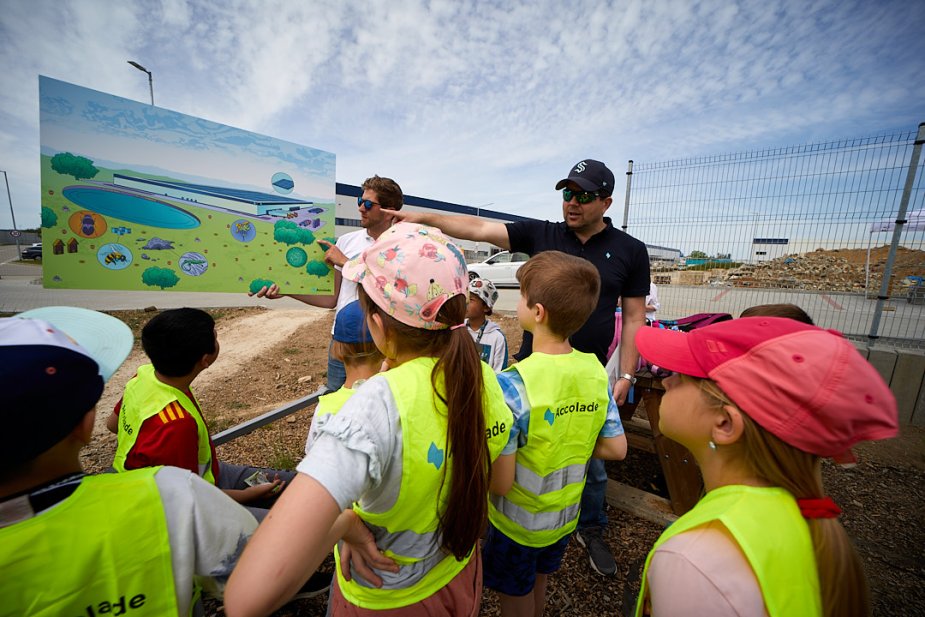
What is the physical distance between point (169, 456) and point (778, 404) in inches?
86.0

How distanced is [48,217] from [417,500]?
2.50m

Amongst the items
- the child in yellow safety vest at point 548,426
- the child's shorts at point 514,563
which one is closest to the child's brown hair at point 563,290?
the child in yellow safety vest at point 548,426

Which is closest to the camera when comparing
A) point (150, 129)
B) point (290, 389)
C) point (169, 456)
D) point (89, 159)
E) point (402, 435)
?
point (402, 435)

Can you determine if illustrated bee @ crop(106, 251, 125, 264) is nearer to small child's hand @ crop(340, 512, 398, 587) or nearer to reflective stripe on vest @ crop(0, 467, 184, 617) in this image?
reflective stripe on vest @ crop(0, 467, 184, 617)

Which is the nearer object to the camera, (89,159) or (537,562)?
(537,562)

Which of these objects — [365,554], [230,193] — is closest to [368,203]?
[230,193]

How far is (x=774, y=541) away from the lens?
33.2 inches

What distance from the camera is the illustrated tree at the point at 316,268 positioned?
2.79m

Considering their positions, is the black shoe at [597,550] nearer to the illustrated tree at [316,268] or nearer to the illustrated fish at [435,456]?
the illustrated fish at [435,456]

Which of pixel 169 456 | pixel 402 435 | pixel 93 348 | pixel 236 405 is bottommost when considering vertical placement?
pixel 236 405

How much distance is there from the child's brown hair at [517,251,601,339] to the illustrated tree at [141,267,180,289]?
2199mm

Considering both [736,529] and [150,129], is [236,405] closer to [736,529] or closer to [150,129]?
[150,129]

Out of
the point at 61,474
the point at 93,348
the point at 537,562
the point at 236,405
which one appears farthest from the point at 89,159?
the point at 236,405

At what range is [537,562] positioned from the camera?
1.86 metres
